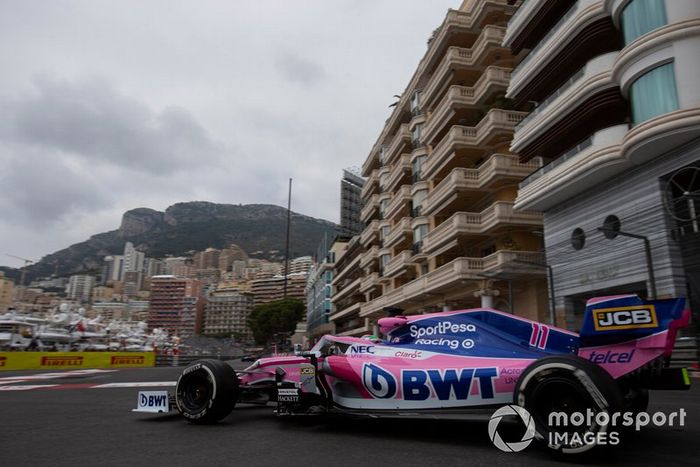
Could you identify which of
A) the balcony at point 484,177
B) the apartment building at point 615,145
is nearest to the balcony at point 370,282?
the balcony at point 484,177

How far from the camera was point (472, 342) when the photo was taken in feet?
18.7

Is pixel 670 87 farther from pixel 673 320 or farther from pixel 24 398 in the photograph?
pixel 24 398

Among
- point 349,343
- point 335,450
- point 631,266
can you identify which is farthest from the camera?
point 631,266

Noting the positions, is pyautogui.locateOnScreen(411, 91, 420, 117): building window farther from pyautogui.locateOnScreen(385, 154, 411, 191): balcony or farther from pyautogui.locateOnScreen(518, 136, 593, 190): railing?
pyautogui.locateOnScreen(518, 136, 593, 190): railing

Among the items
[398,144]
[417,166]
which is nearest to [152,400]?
[417,166]

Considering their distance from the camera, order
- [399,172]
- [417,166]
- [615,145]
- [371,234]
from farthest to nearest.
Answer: [371,234]
[399,172]
[417,166]
[615,145]

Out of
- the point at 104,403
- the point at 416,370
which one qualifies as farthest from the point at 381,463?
the point at 104,403

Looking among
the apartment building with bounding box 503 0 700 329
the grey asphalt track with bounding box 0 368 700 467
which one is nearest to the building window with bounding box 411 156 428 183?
the apartment building with bounding box 503 0 700 329

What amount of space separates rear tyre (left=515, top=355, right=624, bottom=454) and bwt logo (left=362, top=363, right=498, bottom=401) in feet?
1.61

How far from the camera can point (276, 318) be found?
105m

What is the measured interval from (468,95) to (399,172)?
13.4 metres

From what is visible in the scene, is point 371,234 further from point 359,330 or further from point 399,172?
point 359,330

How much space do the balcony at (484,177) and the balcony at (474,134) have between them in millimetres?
1636

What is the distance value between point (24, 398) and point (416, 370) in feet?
32.4
